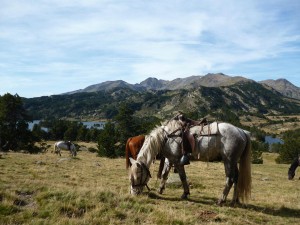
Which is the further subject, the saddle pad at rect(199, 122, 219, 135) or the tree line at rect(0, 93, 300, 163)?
the tree line at rect(0, 93, 300, 163)

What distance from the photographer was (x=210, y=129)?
39.9 ft

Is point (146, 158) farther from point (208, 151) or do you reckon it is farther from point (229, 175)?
point (229, 175)

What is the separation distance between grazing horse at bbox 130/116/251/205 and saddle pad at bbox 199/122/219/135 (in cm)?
6

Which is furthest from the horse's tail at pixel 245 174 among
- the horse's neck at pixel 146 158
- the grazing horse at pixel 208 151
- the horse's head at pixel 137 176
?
the horse's head at pixel 137 176

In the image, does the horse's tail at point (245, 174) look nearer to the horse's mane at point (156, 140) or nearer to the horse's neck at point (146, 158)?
the horse's mane at point (156, 140)

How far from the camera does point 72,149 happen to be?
40156 millimetres

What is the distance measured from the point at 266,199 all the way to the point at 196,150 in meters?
4.78

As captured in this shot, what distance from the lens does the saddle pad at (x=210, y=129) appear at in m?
12.0

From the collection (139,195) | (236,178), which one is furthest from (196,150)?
(139,195)

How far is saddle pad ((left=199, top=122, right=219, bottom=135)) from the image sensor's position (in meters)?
12.0

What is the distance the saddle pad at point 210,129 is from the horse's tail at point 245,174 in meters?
1.41

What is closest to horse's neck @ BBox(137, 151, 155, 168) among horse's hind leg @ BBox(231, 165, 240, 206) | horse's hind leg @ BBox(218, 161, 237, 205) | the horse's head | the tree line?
the horse's head

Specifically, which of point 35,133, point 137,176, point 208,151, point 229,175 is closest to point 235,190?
point 229,175

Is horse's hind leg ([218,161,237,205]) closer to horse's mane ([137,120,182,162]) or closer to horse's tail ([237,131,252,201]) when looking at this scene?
horse's tail ([237,131,252,201])
